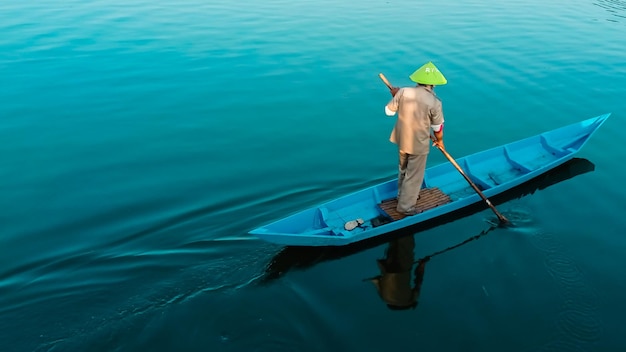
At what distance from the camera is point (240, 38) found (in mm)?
20250

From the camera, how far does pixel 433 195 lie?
9.95m

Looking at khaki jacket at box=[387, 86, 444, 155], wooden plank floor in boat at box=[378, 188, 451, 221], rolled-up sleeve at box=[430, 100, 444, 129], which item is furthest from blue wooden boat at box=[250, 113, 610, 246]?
rolled-up sleeve at box=[430, 100, 444, 129]

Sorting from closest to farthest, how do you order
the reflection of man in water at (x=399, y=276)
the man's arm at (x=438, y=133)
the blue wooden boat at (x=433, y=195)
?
the reflection of man in water at (x=399, y=276)
the blue wooden boat at (x=433, y=195)
the man's arm at (x=438, y=133)

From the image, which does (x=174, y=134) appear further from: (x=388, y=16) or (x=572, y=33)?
(x=572, y=33)

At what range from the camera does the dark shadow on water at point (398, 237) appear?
857 centimetres

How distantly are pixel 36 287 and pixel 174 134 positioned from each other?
6.09 m

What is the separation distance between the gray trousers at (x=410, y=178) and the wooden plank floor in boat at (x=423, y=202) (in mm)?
157

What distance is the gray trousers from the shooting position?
9.00m

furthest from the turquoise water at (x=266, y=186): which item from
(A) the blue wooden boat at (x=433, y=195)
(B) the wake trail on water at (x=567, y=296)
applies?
(A) the blue wooden boat at (x=433, y=195)

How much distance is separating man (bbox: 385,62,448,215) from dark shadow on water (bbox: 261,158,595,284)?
2.04ft

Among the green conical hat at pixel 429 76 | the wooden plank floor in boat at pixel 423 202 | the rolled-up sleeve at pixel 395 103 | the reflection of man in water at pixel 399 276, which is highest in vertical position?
the green conical hat at pixel 429 76

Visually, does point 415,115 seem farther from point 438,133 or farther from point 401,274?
point 401,274

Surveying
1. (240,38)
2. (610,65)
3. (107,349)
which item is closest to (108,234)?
(107,349)

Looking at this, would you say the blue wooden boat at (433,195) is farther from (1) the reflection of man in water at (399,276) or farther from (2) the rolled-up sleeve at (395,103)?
(2) the rolled-up sleeve at (395,103)
